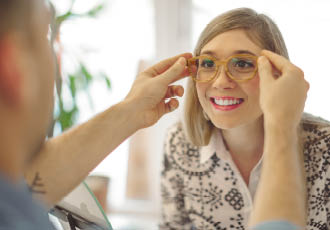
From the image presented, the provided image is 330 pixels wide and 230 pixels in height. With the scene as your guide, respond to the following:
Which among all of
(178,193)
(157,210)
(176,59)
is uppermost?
(176,59)

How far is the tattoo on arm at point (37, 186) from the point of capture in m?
0.82

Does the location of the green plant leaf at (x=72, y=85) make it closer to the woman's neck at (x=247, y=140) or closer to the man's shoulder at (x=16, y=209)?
the woman's neck at (x=247, y=140)

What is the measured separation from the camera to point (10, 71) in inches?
18.5

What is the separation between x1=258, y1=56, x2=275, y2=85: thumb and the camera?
2.85 ft

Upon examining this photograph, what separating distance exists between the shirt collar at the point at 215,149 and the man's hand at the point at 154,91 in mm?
268

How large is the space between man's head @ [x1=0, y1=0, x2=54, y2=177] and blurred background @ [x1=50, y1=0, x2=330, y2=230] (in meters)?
1.29

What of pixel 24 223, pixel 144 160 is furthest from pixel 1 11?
pixel 144 160

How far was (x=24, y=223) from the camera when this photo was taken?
498 millimetres

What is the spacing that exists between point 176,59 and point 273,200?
0.66 m

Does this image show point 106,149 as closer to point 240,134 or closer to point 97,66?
point 240,134

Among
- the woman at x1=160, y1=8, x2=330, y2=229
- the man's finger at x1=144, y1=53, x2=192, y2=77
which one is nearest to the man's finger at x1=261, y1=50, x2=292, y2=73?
the woman at x1=160, y1=8, x2=330, y2=229

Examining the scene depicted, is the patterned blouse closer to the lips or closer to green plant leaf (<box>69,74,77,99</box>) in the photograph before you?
the lips

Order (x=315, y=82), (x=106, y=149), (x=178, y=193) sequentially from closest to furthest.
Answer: (x=106, y=149) < (x=178, y=193) < (x=315, y=82)

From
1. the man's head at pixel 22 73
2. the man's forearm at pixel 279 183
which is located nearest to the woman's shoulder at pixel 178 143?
the man's forearm at pixel 279 183
